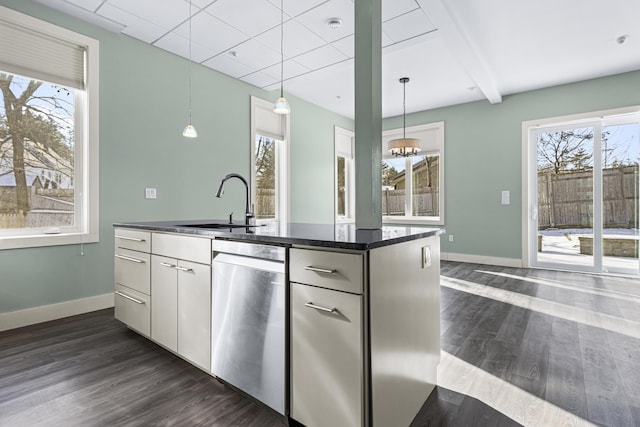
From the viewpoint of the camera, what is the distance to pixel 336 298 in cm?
124

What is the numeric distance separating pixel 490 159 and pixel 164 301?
5418mm

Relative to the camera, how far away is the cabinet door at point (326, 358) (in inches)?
47.0

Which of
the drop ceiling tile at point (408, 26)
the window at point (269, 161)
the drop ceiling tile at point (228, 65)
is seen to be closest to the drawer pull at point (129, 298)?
the window at point (269, 161)

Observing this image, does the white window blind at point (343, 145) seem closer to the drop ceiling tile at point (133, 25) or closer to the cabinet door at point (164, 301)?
the drop ceiling tile at point (133, 25)

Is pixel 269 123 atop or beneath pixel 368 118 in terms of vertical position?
atop

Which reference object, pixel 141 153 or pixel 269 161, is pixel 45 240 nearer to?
pixel 141 153

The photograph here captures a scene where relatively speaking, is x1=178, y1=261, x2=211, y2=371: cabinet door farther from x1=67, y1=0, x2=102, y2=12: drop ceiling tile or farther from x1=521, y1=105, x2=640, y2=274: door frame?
x1=521, y1=105, x2=640, y2=274: door frame

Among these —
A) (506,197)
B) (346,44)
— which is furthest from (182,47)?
(506,197)

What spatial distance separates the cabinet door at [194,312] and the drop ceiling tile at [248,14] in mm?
2340

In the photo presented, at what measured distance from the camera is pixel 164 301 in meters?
2.10

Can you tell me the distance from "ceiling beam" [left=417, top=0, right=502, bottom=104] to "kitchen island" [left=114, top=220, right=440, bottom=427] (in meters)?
2.25

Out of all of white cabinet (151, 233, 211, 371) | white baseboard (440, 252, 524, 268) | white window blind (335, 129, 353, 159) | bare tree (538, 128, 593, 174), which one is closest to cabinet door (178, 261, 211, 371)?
white cabinet (151, 233, 211, 371)

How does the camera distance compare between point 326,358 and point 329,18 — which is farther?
point 329,18

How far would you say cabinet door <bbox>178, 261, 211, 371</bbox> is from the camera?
180 cm
